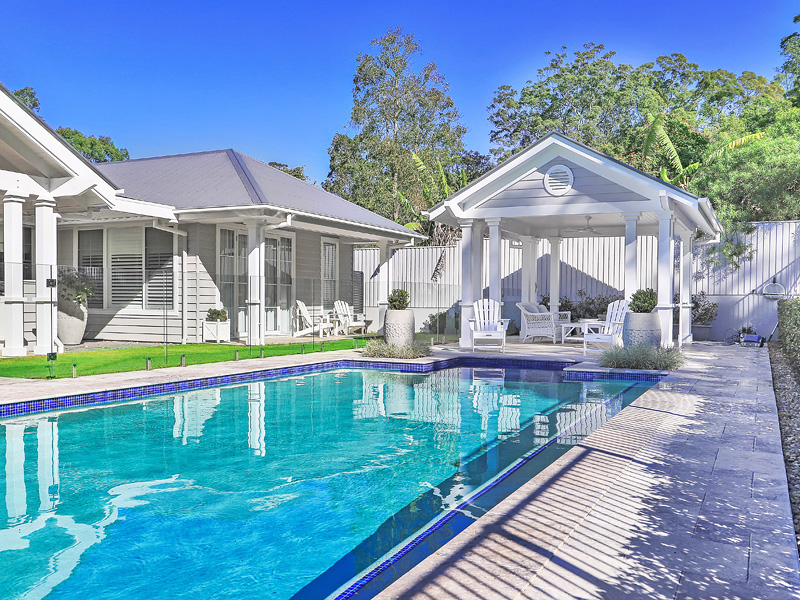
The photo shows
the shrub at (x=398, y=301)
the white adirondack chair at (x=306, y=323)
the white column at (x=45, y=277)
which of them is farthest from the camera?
the white adirondack chair at (x=306, y=323)

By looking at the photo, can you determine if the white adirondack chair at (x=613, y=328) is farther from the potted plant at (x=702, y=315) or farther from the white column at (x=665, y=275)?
the potted plant at (x=702, y=315)

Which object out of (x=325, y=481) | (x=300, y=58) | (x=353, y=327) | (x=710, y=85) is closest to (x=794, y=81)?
(x=710, y=85)

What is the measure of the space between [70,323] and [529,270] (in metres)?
11.3

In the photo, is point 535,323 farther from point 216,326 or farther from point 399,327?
point 216,326

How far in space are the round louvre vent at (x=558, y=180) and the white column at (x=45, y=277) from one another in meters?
9.43

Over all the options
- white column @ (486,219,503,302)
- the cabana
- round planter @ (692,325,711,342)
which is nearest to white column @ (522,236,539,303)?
the cabana

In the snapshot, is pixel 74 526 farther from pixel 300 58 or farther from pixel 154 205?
pixel 300 58

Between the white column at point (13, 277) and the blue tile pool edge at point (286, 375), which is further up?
the white column at point (13, 277)

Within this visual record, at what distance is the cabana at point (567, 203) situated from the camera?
13.2 meters

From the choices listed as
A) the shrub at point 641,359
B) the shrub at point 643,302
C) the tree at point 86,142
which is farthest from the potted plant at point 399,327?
the tree at point 86,142

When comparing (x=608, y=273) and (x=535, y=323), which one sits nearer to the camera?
(x=535, y=323)

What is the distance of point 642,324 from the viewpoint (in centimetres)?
1237

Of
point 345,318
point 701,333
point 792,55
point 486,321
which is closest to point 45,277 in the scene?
point 345,318

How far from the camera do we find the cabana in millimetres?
13250
